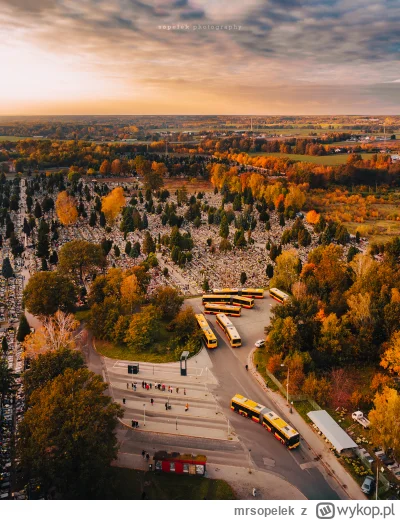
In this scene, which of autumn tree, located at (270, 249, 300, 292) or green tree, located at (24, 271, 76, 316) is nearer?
green tree, located at (24, 271, 76, 316)

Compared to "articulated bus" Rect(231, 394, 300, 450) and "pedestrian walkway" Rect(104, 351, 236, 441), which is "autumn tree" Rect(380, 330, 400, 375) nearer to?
"articulated bus" Rect(231, 394, 300, 450)

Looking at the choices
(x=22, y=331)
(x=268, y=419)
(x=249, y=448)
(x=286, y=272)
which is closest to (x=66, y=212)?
(x=22, y=331)

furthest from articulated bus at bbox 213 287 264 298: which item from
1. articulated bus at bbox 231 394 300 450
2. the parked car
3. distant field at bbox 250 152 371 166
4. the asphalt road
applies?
distant field at bbox 250 152 371 166

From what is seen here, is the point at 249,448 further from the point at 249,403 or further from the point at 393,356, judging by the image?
the point at 393,356

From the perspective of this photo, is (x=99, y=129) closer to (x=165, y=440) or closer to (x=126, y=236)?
(x=126, y=236)

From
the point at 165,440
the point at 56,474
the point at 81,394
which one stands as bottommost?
the point at 165,440

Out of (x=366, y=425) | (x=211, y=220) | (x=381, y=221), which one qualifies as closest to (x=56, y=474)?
(x=366, y=425)

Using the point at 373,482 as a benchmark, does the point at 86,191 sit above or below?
above
